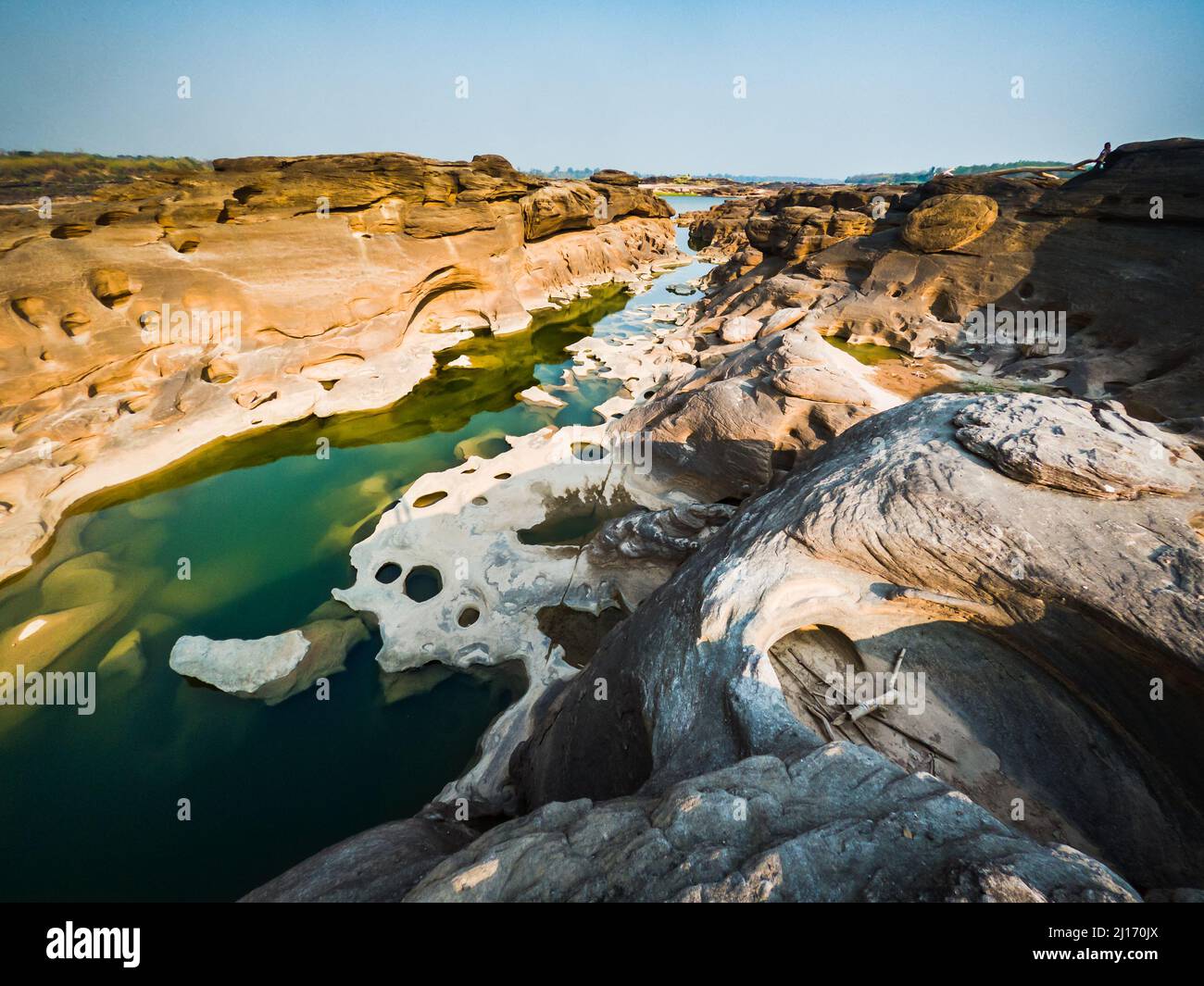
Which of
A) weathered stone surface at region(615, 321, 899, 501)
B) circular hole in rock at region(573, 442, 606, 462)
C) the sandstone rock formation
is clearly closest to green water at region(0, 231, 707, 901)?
circular hole in rock at region(573, 442, 606, 462)

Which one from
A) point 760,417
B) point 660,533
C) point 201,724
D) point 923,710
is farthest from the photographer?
point 760,417

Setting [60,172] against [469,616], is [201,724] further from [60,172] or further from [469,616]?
[60,172]

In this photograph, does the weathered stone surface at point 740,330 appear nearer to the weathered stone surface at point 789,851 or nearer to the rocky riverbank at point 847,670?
the rocky riverbank at point 847,670

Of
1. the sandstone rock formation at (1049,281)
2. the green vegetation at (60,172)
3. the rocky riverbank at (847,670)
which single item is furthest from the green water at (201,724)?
the sandstone rock formation at (1049,281)

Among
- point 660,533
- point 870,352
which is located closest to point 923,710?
point 660,533

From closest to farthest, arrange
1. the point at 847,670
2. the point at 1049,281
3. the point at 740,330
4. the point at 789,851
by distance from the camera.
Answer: the point at 789,851 < the point at 847,670 < the point at 1049,281 < the point at 740,330
